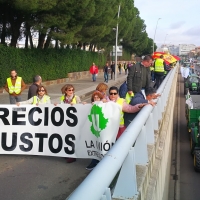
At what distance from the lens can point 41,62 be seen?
2773 centimetres

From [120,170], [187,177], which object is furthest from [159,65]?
[120,170]

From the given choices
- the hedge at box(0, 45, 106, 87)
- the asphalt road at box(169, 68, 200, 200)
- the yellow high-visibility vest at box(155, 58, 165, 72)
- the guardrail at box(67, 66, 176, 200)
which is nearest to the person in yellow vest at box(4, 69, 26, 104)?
the asphalt road at box(169, 68, 200, 200)

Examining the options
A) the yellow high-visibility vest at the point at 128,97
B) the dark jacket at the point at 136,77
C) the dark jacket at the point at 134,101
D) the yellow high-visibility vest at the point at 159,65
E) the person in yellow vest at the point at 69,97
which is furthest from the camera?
the yellow high-visibility vest at the point at 159,65

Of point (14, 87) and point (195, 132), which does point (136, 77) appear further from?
point (14, 87)

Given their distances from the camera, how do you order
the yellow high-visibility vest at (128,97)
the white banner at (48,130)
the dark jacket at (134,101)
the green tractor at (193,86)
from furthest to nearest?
the green tractor at (193,86), the yellow high-visibility vest at (128,97), the white banner at (48,130), the dark jacket at (134,101)

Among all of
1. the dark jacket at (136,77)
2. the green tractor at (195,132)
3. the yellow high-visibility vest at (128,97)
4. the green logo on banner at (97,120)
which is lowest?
the green tractor at (195,132)

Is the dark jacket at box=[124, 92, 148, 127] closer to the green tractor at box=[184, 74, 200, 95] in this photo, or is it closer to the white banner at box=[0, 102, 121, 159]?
the white banner at box=[0, 102, 121, 159]

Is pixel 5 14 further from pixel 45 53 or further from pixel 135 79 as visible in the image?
pixel 135 79

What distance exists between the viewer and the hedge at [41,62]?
2181 centimetres

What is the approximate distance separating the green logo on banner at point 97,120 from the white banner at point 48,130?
316 millimetres

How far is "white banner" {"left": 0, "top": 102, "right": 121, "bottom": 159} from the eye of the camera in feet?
23.0

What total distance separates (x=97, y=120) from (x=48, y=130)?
1.45 meters

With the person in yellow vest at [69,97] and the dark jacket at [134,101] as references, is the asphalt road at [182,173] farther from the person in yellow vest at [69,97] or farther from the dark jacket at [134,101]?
the dark jacket at [134,101]

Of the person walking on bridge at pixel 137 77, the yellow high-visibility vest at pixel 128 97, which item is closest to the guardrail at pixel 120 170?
the yellow high-visibility vest at pixel 128 97
